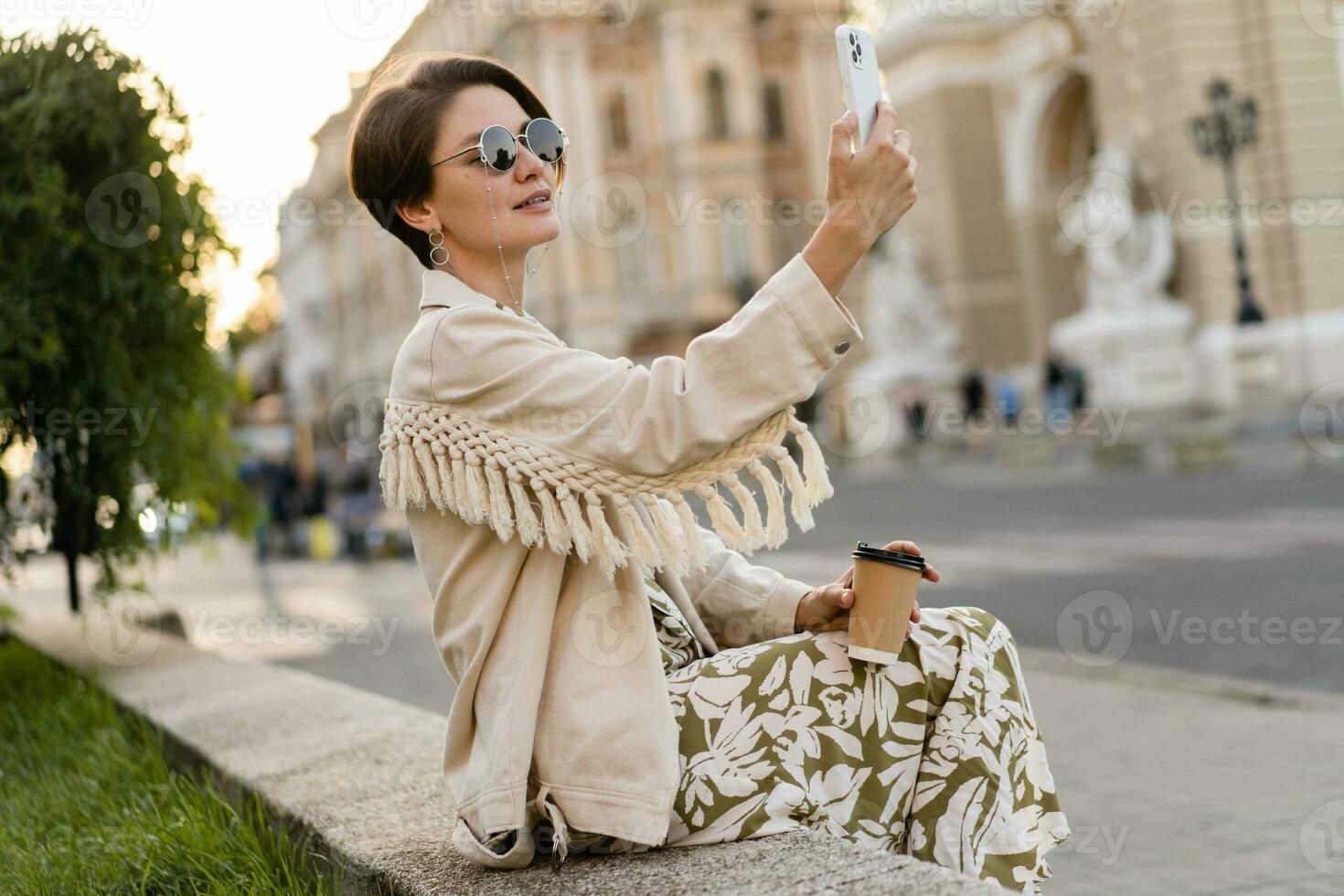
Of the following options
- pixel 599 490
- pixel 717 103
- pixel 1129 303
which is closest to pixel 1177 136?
pixel 1129 303

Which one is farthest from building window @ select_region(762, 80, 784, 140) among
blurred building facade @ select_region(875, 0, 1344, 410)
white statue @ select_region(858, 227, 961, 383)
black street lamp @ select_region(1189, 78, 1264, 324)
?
black street lamp @ select_region(1189, 78, 1264, 324)

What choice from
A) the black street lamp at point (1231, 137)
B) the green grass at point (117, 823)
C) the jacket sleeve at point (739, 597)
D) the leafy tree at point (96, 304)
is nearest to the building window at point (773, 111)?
the black street lamp at point (1231, 137)

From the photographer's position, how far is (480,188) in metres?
2.41

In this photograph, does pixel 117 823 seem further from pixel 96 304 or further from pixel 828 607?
pixel 96 304

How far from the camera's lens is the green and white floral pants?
225cm

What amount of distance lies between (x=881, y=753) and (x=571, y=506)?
0.65 m

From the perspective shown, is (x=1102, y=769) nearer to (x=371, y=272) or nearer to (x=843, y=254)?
(x=843, y=254)

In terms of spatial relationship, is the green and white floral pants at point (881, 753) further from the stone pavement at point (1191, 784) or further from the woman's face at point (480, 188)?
the stone pavement at point (1191, 784)

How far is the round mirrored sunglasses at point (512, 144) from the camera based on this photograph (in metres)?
2.38

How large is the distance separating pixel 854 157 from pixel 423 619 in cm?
985

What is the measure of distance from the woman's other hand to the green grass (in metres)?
1.09

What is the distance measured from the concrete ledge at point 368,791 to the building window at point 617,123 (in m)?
40.1

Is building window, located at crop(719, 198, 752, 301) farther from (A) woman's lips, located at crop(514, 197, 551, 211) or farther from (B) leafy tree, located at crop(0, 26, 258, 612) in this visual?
(A) woman's lips, located at crop(514, 197, 551, 211)

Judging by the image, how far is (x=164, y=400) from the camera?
20.7 ft
